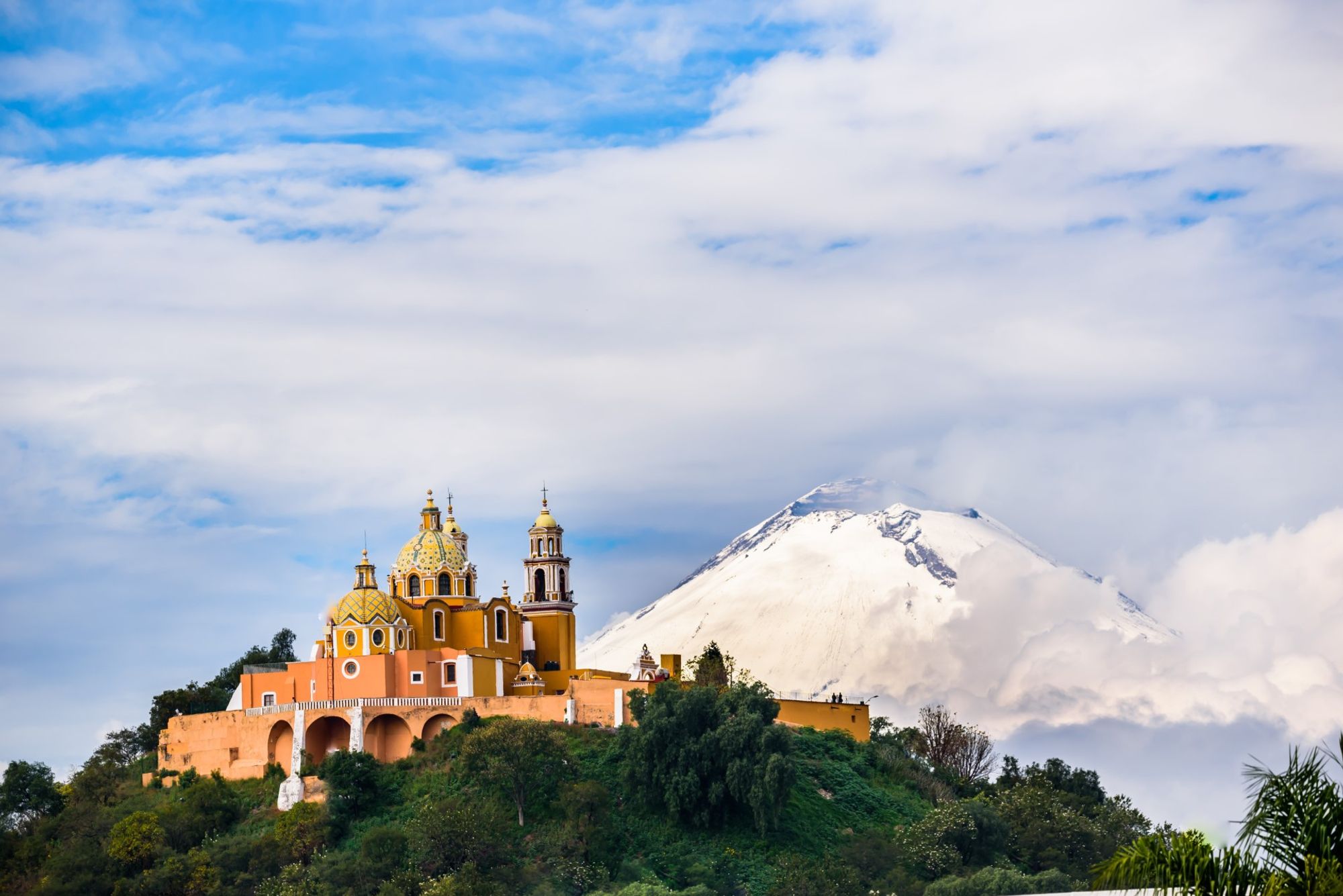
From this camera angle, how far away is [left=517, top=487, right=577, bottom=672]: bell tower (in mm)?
64625

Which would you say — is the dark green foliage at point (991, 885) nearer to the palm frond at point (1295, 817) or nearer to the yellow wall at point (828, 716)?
A: the yellow wall at point (828, 716)

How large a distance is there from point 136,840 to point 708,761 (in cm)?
1816

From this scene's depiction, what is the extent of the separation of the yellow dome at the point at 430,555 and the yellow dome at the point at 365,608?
3312mm

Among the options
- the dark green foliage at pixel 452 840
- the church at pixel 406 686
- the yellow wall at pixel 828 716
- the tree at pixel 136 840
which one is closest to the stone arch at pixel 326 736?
the church at pixel 406 686

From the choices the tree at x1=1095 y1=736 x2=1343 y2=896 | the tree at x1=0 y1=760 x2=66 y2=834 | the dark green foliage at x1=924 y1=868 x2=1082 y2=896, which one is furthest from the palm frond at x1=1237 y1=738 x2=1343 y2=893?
the tree at x1=0 y1=760 x2=66 y2=834

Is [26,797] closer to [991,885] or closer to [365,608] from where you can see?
[365,608]

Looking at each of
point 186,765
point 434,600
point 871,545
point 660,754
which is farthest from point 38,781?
point 871,545

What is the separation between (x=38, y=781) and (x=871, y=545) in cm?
7047

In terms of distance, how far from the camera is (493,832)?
168 feet

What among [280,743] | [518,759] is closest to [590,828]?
[518,759]

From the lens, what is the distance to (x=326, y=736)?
192 feet

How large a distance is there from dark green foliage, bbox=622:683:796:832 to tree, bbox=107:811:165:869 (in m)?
15.0

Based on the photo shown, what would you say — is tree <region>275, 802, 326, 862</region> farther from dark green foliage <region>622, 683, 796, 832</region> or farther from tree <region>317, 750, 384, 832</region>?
dark green foliage <region>622, 683, 796, 832</region>

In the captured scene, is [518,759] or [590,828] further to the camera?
[518,759]
